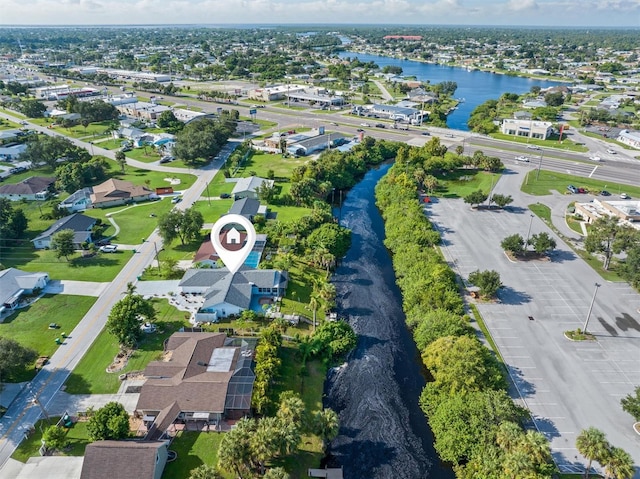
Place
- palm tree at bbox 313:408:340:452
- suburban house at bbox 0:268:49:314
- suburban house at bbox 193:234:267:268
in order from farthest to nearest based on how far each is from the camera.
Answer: suburban house at bbox 193:234:267:268 < suburban house at bbox 0:268:49:314 < palm tree at bbox 313:408:340:452

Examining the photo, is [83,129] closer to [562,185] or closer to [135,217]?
[135,217]

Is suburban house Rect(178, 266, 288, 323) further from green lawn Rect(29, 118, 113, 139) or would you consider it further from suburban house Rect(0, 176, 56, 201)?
green lawn Rect(29, 118, 113, 139)

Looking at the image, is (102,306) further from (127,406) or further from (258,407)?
(258,407)

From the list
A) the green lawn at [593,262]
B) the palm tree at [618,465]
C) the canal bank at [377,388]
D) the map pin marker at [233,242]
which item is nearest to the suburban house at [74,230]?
the map pin marker at [233,242]

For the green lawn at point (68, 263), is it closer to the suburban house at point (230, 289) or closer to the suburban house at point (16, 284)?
the suburban house at point (16, 284)

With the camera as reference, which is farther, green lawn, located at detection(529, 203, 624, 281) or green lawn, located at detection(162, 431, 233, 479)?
green lawn, located at detection(529, 203, 624, 281)

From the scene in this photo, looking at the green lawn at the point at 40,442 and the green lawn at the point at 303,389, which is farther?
the green lawn at the point at 303,389

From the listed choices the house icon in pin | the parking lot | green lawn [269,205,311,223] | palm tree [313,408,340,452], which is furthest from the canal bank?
the house icon in pin
